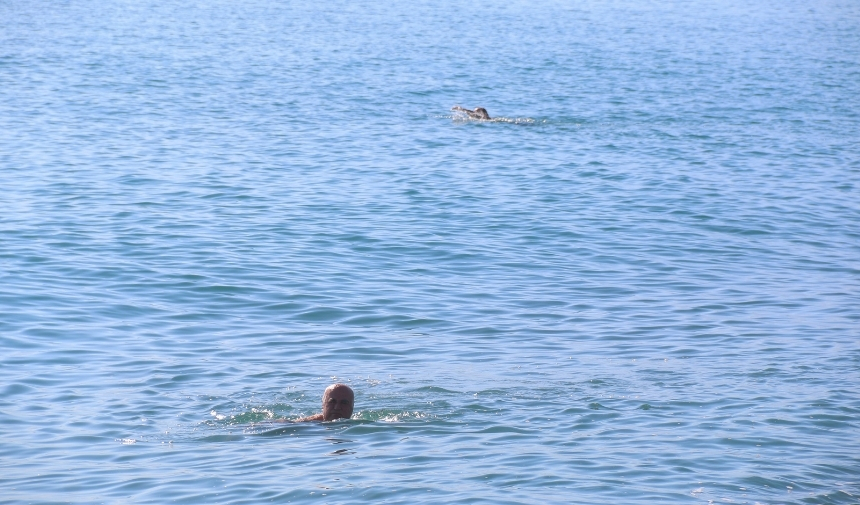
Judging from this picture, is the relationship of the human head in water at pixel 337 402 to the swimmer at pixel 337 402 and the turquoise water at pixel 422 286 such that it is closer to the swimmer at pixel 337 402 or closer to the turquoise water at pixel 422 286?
the swimmer at pixel 337 402

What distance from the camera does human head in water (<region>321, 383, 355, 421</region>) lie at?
11406 mm

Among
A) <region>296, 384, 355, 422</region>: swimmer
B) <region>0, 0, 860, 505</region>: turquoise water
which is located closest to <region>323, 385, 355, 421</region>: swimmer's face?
<region>296, 384, 355, 422</region>: swimmer

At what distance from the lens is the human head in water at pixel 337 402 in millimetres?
11406

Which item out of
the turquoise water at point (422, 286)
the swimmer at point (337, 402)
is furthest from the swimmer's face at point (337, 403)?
the turquoise water at point (422, 286)

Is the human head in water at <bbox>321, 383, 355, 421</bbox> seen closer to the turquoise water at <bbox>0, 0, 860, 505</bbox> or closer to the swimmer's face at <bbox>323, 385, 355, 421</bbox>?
the swimmer's face at <bbox>323, 385, 355, 421</bbox>

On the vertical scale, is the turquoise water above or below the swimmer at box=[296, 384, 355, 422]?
below

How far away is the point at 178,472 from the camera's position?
1031 centimetres

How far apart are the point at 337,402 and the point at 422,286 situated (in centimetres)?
617

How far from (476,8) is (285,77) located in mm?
31294

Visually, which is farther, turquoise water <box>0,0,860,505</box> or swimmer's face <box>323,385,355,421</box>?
swimmer's face <box>323,385,355,421</box>

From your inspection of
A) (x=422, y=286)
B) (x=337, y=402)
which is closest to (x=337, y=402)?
(x=337, y=402)

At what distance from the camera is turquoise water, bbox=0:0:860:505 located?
1077cm

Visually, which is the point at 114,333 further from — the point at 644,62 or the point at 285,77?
the point at 644,62

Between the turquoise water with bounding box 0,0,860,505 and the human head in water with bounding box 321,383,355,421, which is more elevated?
the human head in water with bounding box 321,383,355,421
